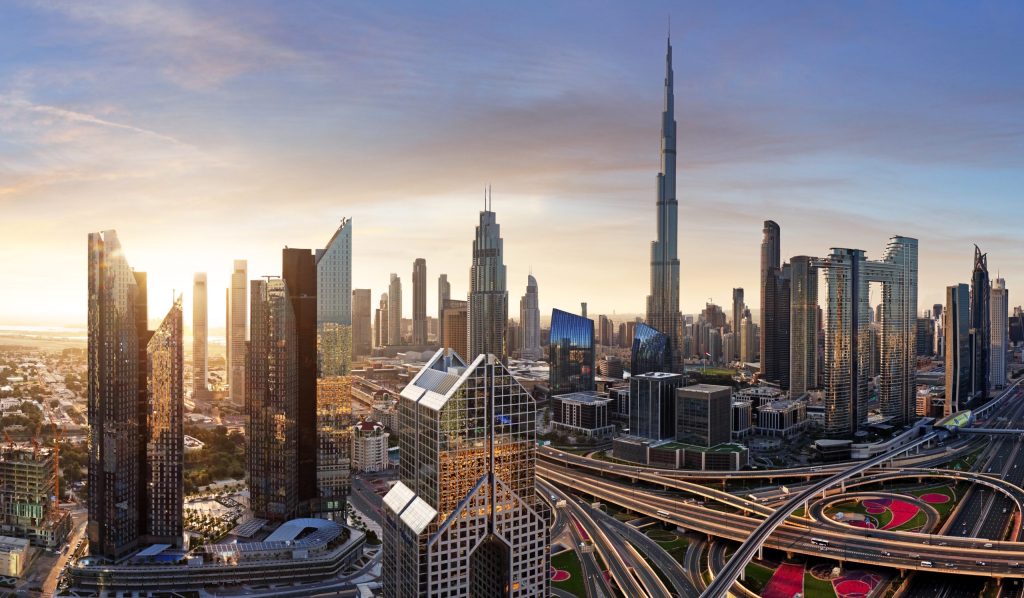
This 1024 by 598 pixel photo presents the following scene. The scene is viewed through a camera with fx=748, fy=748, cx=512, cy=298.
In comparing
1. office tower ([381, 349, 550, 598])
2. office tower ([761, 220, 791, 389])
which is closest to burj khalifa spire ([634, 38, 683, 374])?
office tower ([761, 220, 791, 389])

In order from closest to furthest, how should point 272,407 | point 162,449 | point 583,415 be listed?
point 162,449 → point 272,407 → point 583,415

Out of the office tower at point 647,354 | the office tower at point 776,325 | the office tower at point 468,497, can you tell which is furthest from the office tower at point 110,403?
the office tower at point 776,325

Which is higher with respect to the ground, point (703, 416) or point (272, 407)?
point (272, 407)

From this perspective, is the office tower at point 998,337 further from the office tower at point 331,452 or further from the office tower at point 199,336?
the office tower at point 199,336

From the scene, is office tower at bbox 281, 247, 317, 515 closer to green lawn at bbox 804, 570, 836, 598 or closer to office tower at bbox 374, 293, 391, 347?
green lawn at bbox 804, 570, 836, 598

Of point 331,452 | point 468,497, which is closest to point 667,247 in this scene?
point 331,452

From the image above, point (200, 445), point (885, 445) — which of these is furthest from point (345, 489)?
point (885, 445)

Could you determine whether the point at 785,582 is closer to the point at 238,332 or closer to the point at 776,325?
the point at 238,332

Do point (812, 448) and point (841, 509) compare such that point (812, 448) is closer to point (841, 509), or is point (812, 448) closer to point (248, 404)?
point (841, 509)
